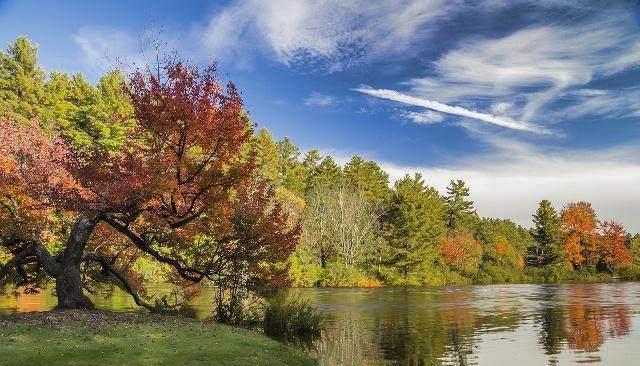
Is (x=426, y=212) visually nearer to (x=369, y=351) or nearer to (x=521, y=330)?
(x=521, y=330)

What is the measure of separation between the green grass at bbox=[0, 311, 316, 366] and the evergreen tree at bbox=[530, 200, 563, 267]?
296 feet

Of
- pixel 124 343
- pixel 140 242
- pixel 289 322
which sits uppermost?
pixel 140 242

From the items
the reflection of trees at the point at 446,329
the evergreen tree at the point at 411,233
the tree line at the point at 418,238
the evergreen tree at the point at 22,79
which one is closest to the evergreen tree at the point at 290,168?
the tree line at the point at 418,238

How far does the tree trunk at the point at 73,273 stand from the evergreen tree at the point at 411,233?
196ft

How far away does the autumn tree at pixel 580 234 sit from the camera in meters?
97.6

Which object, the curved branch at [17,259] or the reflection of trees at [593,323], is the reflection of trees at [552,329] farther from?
the curved branch at [17,259]

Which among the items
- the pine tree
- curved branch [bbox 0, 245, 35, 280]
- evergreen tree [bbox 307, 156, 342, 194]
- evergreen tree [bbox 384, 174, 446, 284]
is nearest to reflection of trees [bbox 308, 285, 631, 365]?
curved branch [bbox 0, 245, 35, 280]

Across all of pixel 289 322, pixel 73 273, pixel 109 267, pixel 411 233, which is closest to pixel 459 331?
pixel 289 322

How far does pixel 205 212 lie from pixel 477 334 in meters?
13.3

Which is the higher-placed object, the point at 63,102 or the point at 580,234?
the point at 63,102

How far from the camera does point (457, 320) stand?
95.7 feet

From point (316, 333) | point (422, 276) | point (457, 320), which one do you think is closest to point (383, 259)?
point (422, 276)

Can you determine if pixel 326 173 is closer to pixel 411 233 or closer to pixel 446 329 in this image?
pixel 411 233

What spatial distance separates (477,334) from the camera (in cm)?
2344
